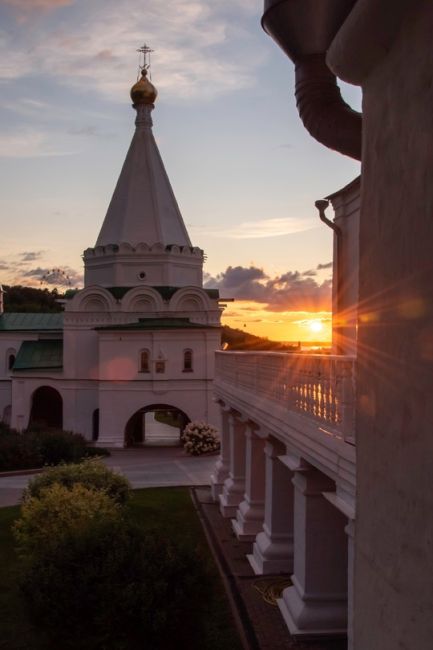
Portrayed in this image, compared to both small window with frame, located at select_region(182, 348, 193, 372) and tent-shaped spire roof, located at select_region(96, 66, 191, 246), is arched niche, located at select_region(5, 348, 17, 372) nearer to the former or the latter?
tent-shaped spire roof, located at select_region(96, 66, 191, 246)

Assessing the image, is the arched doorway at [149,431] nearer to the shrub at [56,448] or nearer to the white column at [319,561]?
the shrub at [56,448]

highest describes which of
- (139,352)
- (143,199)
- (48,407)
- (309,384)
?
(143,199)

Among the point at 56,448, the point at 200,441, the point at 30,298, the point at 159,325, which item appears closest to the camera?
the point at 56,448

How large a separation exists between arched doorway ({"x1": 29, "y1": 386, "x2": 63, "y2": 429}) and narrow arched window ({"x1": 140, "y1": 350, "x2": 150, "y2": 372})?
708 centimetres

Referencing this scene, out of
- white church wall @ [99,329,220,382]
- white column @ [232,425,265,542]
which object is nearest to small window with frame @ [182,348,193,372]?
white church wall @ [99,329,220,382]

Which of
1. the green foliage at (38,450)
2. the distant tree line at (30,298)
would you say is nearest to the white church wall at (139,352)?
the green foliage at (38,450)

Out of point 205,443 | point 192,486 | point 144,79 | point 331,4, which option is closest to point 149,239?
point 144,79

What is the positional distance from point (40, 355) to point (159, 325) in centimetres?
760

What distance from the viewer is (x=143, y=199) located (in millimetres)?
34938

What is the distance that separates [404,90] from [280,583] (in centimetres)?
909

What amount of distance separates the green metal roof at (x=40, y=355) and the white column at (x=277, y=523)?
25357mm

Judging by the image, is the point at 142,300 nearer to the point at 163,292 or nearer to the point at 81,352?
the point at 163,292

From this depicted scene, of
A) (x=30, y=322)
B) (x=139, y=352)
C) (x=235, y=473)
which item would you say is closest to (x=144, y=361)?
(x=139, y=352)

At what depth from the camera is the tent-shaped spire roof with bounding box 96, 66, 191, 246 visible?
34625mm
